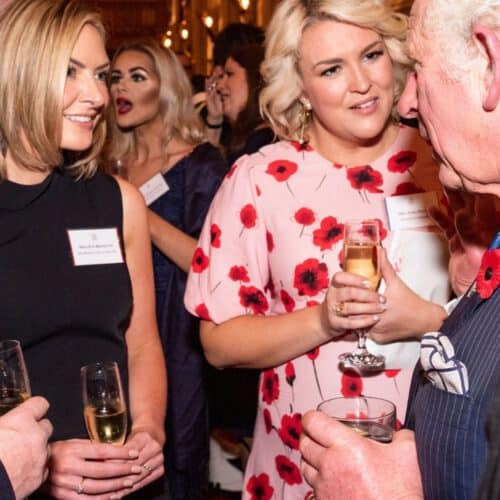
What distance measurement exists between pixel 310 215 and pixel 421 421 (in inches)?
37.8

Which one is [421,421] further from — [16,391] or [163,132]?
[163,132]

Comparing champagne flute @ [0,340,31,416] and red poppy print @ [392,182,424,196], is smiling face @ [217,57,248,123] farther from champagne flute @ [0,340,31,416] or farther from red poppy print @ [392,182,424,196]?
champagne flute @ [0,340,31,416]

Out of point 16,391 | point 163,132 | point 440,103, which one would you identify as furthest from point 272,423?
point 163,132

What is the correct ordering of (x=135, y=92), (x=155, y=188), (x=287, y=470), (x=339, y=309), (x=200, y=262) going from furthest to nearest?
(x=135, y=92) < (x=155, y=188) < (x=200, y=262) < (x=287, y=470) < (x=339, y=309)

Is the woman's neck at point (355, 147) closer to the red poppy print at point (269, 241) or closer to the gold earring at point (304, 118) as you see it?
the gold earring at point (304, 118)

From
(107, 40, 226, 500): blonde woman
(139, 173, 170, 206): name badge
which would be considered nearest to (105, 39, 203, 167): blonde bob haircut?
A: (107, 40, 226, 500): blonde woman

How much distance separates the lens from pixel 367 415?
136 cm

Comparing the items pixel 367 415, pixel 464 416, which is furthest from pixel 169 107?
pixel 464 416

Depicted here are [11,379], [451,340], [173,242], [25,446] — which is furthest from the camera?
[173,242]

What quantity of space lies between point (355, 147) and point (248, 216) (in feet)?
1.20

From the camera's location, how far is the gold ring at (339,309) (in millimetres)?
1833

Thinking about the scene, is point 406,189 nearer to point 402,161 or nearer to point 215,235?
point 402,161

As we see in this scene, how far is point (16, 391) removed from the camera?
1.46 metres

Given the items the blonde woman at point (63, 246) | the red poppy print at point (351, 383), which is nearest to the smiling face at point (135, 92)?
the blonde woman at point (63, 246)
